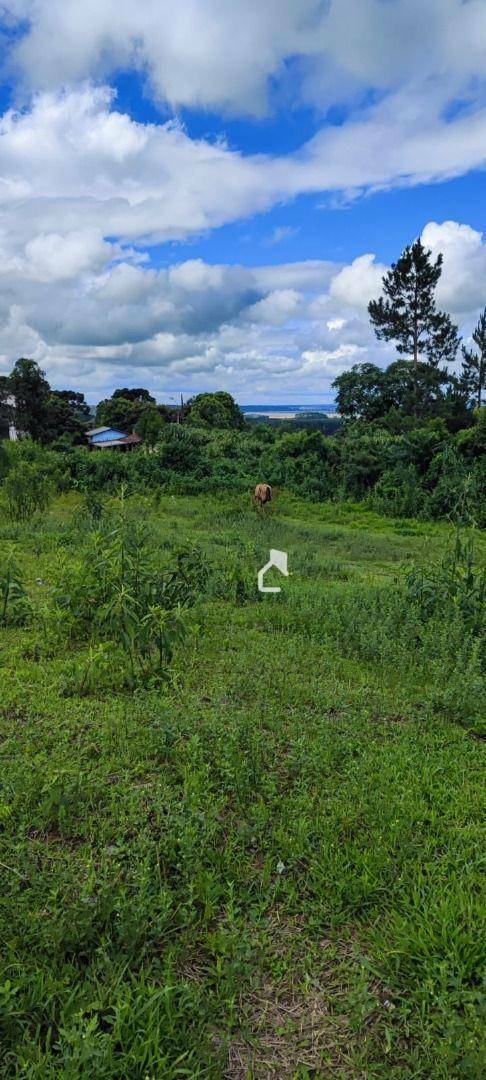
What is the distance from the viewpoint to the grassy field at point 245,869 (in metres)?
1.68

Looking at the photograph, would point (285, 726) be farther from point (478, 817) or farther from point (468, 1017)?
point (468, 1017)

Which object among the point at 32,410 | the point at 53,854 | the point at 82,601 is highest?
the point at 32,410

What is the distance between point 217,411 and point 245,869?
39.8 metres

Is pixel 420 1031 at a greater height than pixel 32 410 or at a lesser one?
lesser

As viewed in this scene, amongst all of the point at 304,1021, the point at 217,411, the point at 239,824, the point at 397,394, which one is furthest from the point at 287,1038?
the point at 217,411

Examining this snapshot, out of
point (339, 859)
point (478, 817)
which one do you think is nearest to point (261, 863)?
point (339, 859)

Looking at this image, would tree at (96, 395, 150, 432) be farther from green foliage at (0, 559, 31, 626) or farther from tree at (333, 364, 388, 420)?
green foliage at (0, 559, 31, 626)

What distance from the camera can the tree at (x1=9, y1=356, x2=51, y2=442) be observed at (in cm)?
3219

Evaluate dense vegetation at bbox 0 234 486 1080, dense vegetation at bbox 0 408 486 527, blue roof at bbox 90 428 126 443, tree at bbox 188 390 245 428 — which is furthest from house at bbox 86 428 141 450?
dense vegetation at bbox 0 234 486 1080

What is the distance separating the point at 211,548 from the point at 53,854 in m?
6.18

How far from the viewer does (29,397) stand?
32.7 m

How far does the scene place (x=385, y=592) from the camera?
581 cm

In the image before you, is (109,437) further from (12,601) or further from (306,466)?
(12,601)

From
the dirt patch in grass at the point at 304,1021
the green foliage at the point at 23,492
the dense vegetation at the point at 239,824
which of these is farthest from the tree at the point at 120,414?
the dirt patch in grass at the point at 304,1021
